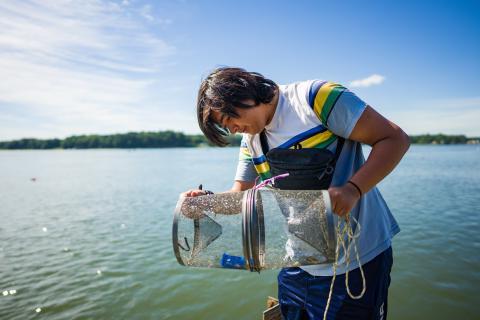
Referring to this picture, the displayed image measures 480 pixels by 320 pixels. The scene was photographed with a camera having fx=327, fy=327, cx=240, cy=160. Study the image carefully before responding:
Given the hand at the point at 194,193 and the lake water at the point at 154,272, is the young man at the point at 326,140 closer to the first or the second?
the hand at the point at 194,193

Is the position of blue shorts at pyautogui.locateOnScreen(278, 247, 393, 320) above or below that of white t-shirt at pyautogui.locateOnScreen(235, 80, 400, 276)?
below

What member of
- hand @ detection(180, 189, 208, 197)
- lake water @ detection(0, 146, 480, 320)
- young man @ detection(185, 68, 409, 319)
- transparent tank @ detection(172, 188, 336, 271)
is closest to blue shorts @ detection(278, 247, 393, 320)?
young man @ detection(185, 68, 409, 319)

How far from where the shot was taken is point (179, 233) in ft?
7.27

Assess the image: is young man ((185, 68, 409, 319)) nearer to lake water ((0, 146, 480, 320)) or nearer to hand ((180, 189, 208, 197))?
hand ((180, 189, 208, 197))

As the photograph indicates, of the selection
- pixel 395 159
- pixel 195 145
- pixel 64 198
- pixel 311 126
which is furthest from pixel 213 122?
pixel 195 145

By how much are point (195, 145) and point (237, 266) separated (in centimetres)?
15957

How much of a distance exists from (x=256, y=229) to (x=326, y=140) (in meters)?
0.71

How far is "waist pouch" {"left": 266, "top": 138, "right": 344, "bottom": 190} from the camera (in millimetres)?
2078

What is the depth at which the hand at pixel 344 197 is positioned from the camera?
71.2 inches

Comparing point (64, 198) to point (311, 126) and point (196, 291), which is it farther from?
point (311, 126)

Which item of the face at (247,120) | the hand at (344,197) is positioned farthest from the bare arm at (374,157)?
the face at (247,120)

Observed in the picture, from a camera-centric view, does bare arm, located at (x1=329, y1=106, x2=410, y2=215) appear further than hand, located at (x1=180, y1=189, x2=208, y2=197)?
No

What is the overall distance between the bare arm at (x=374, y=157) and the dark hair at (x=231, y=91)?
2.14 feet

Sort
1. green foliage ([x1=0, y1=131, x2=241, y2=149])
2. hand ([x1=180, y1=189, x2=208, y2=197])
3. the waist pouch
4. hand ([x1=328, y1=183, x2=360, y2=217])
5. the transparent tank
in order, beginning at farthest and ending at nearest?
green foliage ([x1=0, y1=131, x2=241, y2=149])
hand ([x1=180, y1=189, x2=208, y2=197])
the waist pouch
the transparent tank
hand ([x1=328, y1=183, x2=360, y2=217])
